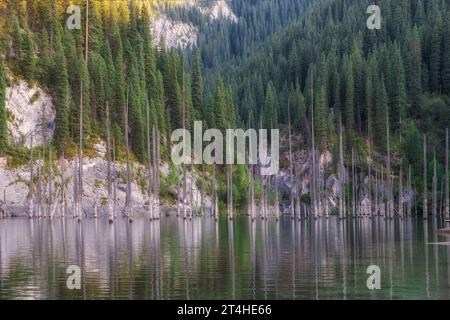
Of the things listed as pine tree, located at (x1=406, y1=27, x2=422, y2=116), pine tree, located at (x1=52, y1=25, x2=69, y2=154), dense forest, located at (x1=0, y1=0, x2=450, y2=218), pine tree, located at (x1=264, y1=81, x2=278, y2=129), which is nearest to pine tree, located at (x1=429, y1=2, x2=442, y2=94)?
dense forest, located at (x1=0, y1=0, x2=450, y2=218)

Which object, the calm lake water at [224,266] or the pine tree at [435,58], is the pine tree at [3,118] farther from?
the pine tree at [435,58]

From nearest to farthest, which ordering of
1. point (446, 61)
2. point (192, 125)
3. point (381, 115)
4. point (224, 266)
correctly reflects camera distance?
point (224, 266), point (192, 125), point (381, 115), point (446, 61)

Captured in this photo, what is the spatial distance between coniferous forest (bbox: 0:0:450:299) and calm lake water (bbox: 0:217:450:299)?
120ft

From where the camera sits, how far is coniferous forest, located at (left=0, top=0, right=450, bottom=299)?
114 m

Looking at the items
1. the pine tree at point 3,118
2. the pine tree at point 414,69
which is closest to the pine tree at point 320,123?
the pine tree at point 414,69

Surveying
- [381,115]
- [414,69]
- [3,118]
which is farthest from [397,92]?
[3,118]

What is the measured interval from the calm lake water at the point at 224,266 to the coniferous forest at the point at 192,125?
120 feet

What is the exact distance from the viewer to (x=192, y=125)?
491 feet

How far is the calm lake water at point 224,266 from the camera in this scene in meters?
31.0

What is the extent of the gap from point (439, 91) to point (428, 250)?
423 feet

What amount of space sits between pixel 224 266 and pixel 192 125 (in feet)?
361

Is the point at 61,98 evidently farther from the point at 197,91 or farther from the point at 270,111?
the point at 270,111
